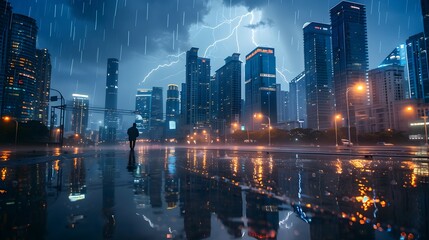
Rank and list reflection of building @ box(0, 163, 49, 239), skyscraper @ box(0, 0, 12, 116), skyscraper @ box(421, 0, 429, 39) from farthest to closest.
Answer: skyscraper @ box(421, 0, 429, 39)
skyscraper @ box(0, 0, 12, 116)
reflection of building @ box(0, 163, 49, 239)

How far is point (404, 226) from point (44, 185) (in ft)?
28.0

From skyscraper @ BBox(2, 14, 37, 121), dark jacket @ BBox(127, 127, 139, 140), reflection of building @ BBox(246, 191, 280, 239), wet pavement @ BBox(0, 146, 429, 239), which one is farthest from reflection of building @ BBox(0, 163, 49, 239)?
skyscraper @ BBox(2, 14, 37, 121)

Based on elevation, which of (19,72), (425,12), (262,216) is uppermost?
(425,12)

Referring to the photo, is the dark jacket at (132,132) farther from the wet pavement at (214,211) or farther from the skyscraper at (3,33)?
the skyscraper at (3,33)

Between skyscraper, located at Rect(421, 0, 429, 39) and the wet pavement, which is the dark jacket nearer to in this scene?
the wet pavement

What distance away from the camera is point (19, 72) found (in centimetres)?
18200

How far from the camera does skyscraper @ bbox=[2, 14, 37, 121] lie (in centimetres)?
16725

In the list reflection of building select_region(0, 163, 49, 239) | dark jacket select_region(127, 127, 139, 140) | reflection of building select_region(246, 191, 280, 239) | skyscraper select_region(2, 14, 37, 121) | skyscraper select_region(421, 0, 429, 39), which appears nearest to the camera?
reflection of building select_region(0, 163, 49, 239)

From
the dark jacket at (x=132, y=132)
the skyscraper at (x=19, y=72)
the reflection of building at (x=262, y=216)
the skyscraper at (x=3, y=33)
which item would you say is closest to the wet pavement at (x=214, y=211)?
the reflection of building at (x=262, y=216)

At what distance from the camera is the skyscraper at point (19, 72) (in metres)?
167

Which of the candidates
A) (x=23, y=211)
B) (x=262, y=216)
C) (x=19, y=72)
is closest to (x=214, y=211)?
(x=262, y=216)

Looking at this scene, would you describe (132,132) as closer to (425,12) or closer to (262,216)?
(262,216)

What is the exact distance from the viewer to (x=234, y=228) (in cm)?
387

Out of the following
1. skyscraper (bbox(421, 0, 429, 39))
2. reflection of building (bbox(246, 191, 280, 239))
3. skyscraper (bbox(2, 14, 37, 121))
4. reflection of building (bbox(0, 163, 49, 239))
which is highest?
skyscraper (bbox(421, 0, 429, 39))
